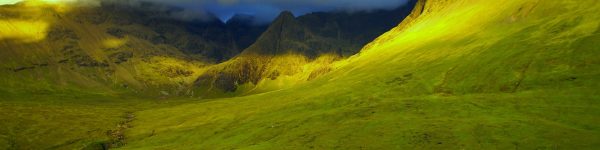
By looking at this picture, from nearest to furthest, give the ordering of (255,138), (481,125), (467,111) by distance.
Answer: (481,125), (467,111), (255,138)

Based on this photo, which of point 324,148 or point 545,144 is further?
point 324,148

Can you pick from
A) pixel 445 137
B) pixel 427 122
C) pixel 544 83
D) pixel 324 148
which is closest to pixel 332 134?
pixel 324 148

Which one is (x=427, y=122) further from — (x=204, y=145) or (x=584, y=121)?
(x=204, y=145)

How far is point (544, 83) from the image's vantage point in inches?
7721

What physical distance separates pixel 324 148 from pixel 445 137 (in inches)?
1258

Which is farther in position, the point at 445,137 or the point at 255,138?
the point at 255,138

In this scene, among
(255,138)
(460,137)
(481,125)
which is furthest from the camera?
(255,138)

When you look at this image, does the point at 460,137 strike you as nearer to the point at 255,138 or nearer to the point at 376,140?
the point at 376,140

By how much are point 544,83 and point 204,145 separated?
4777 inches

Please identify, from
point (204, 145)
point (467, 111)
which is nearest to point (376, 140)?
point (467, 111)

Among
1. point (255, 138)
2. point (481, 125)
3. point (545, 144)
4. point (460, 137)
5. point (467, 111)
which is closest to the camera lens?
point (545, 144)

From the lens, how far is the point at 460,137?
13850 centimetres

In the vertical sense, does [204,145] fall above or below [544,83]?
below

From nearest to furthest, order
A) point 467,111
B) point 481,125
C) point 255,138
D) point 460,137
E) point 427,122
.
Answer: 1. point 460,137
2. point 481,125
3. point 427,122
4. point 467,111
5. point 255,138
